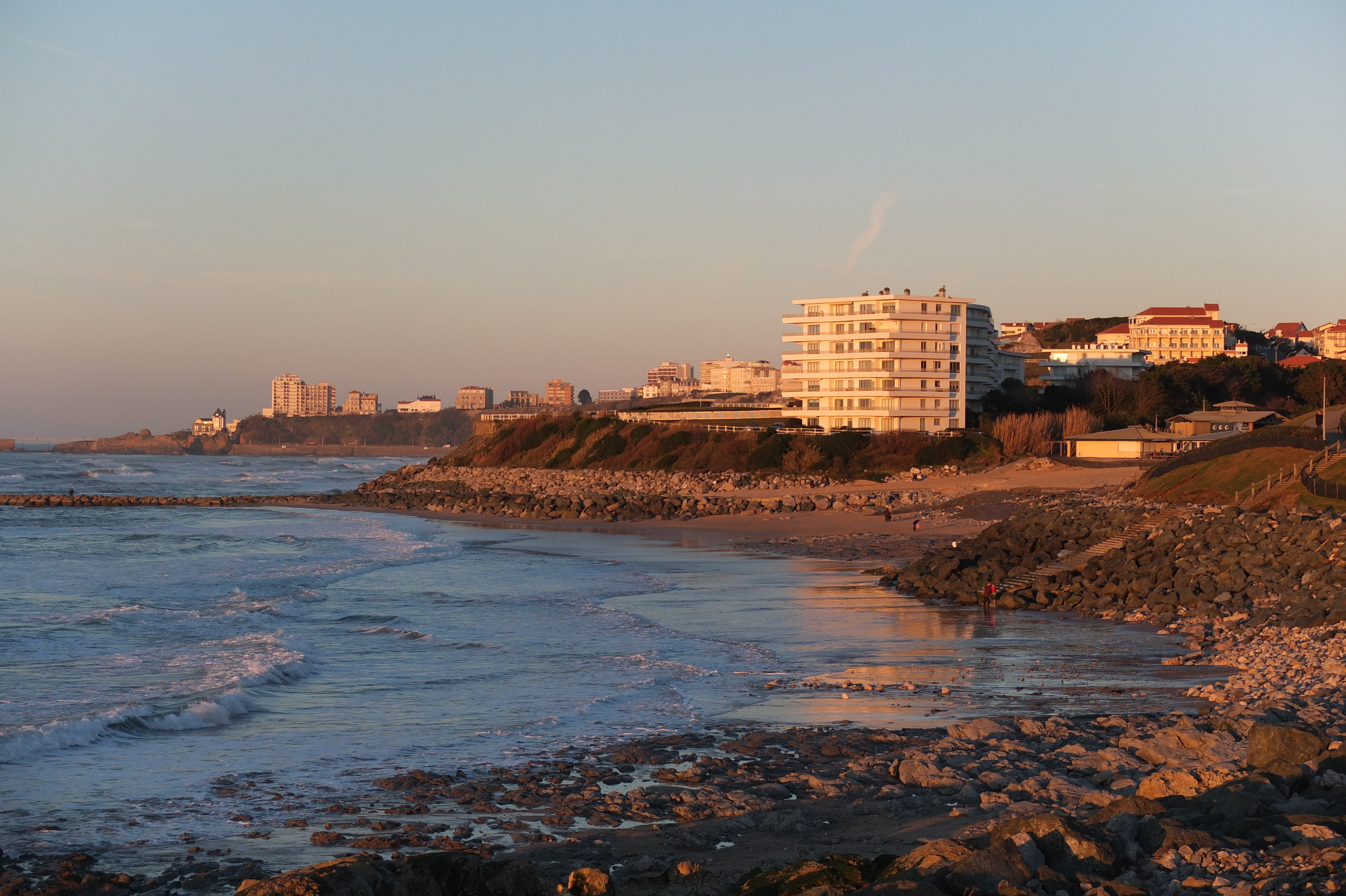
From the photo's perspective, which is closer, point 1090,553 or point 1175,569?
point 1175,569

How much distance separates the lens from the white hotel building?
79062 millimetres

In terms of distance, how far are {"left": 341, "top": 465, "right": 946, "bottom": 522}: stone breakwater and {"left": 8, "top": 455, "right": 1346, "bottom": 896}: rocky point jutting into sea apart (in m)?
33.5

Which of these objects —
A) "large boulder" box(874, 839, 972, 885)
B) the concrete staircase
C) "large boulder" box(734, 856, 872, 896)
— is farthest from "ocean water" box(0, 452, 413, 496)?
"large boulder" box(874, 839, 972, 885)

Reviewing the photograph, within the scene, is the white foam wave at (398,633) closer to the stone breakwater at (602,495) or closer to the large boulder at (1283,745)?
the large boulder at (1283,745)

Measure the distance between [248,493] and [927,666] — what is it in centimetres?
8304

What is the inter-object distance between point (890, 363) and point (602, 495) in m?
26.1

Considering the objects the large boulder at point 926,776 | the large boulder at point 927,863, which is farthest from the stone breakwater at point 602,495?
the large boulder at point 927,863

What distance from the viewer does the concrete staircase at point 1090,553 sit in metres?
27.3

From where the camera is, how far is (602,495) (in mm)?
64688

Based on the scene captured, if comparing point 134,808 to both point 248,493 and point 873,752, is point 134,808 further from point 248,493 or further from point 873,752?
point 248,493

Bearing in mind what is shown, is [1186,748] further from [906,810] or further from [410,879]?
[410,879]

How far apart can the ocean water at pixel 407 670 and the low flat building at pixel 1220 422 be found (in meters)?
43.0

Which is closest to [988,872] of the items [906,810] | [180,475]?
[906,810]

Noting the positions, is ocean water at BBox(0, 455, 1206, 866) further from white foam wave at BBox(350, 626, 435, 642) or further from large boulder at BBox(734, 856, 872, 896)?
large boulder at BBox(734, 856, 872, 896)
